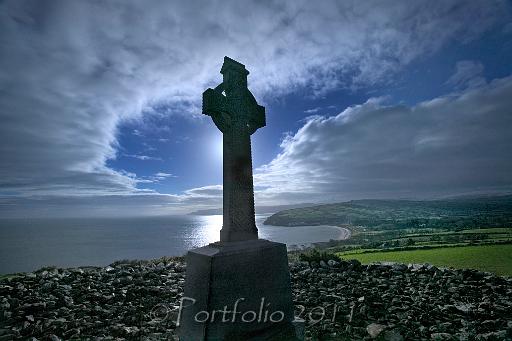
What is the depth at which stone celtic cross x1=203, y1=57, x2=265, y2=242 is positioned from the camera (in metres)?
4.60

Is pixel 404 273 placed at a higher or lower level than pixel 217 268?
lower

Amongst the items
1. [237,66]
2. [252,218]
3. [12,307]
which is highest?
[237,66]

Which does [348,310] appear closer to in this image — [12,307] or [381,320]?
[381,320]

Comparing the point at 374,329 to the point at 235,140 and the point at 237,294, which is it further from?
the point at 235,140

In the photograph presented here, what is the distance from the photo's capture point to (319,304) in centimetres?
689

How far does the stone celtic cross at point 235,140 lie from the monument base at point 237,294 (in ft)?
1.19

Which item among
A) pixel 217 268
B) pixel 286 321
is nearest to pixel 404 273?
pixel 286 321

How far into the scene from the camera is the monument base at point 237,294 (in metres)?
3.79

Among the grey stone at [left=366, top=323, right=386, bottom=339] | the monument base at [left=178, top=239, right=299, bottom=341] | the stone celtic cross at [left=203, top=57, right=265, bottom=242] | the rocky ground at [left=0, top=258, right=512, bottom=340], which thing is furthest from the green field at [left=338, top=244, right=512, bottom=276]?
the stone celtic cross at [left=203, top=57, right=265, bottom=242]

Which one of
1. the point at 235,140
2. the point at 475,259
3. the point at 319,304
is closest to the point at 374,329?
the point at 319,304

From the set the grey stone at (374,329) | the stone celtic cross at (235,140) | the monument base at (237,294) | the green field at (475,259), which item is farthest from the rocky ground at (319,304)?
the stone celtic cross at (235,140)

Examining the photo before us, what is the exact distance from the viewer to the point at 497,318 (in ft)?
19.1

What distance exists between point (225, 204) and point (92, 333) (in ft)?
12.3

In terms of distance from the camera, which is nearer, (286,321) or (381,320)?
(286,321)
